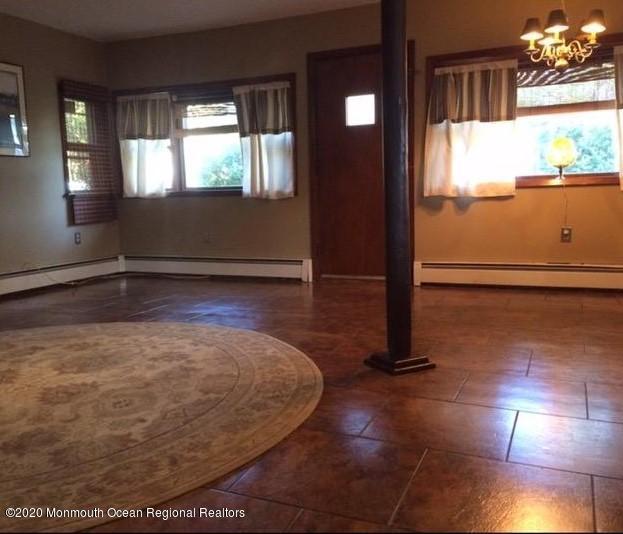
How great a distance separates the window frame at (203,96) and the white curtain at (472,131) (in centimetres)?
137

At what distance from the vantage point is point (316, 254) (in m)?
5.77

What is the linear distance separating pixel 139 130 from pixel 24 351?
343 centimetres

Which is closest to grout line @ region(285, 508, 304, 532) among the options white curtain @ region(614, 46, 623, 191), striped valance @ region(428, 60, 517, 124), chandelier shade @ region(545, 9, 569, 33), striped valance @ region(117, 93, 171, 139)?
chandelier shade @ region(545, 9, 569, 33)

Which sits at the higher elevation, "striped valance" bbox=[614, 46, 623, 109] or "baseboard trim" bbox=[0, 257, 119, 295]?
"striped valance" bbox=[614, 46, 623, 109]

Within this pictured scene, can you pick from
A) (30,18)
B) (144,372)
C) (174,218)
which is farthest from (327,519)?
(30,18)

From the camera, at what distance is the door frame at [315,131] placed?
5.16 m

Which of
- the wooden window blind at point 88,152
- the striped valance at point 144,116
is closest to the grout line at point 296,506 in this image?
the wooden window blind at point 88,152

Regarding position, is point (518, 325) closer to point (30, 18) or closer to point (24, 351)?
point (24, 351)

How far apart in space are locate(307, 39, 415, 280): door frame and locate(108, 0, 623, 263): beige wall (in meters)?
0.06

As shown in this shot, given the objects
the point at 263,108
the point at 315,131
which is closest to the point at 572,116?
the point at 315,131

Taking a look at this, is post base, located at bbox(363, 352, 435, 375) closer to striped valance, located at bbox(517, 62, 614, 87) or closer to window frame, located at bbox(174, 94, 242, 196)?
striped valance, located at bbox(517, 62, 614, 87)

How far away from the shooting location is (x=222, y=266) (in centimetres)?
614

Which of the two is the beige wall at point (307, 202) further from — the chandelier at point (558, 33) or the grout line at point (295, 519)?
the grout line at point (295, 519)

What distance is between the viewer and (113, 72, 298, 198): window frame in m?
5.62
